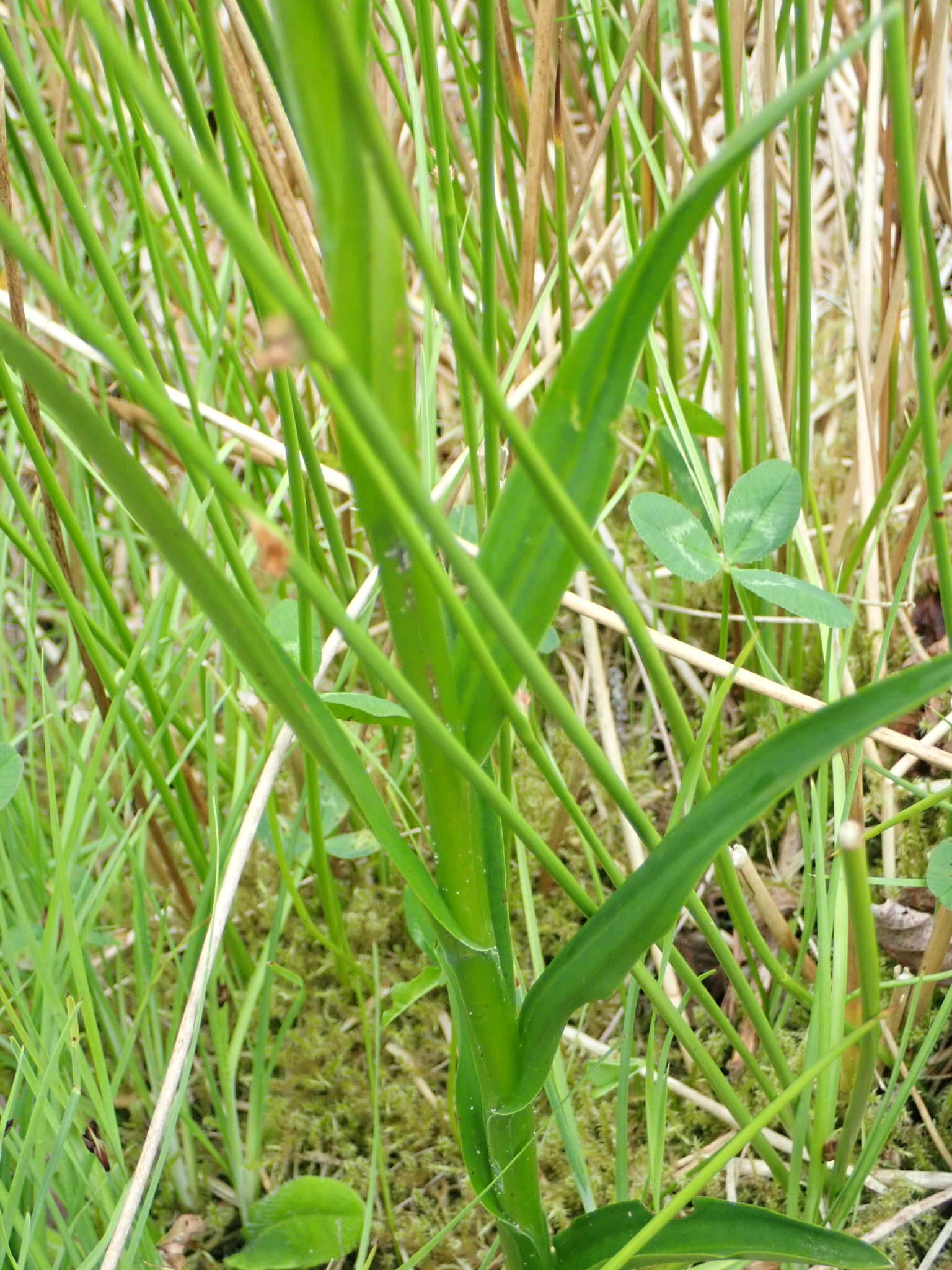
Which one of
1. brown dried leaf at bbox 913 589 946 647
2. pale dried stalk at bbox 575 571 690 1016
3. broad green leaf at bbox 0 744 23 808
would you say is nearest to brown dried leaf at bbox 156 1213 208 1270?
broad green leaf at bbox 0 744 23 808

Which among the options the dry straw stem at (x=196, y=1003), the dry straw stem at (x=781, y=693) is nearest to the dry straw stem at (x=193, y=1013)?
the dry straw stem at (x=196, y=1003)

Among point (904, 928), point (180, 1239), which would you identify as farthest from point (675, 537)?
point (180, 1239)

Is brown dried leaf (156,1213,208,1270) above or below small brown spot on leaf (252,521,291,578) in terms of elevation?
below

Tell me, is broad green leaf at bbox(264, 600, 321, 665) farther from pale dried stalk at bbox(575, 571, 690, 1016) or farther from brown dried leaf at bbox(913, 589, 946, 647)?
brown dried leaf at bbox(913, 589, 946, 647)

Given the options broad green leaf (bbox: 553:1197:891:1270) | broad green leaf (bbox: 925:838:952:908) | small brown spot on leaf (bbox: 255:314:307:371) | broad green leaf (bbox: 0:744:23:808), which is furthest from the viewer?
broad green leaf (bbox: 0:744:23:808)

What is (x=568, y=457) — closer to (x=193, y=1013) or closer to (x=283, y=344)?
(x=283, y=344)

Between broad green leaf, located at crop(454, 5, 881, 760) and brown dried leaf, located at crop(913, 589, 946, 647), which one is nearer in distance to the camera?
broad green leaf, located at crop(454, 5, 881, 760)

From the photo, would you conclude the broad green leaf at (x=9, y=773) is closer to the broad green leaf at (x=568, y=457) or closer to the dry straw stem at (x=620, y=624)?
the dry straw stem at (x=620, y=624)

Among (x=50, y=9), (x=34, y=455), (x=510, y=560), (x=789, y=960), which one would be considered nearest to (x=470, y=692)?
(x=510, y=560)
